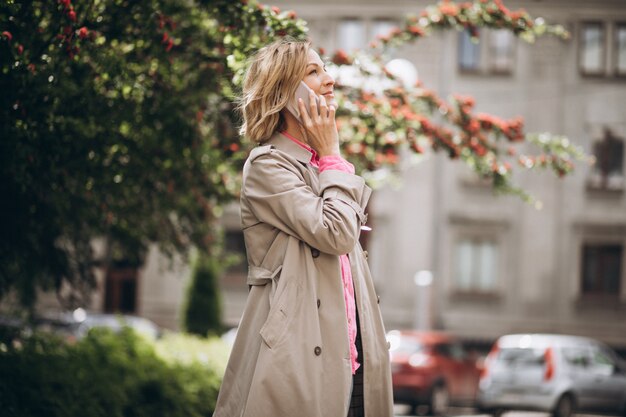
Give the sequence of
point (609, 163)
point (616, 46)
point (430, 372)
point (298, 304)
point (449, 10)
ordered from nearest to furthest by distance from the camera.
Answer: point (298, 304)
point (449, 10)
point (430, 372)
point (609, 163)
point (616, 46)

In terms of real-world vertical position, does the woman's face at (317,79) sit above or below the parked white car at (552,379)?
above

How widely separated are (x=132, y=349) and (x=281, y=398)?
18.8ft

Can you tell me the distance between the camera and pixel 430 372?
18.7 m


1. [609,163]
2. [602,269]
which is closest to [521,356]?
[602,269]

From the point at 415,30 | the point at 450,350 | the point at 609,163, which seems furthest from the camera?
the point at 609,163

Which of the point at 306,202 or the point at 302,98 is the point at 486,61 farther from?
the point at 306,202

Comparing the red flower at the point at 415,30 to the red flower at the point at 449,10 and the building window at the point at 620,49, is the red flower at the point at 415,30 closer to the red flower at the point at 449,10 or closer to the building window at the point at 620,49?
the red flower at the point at 449,10

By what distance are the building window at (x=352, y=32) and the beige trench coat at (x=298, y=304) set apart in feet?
93.5

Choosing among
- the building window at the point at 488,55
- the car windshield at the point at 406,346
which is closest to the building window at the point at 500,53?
the building window at the point at 488,55

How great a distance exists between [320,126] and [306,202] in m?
0.33

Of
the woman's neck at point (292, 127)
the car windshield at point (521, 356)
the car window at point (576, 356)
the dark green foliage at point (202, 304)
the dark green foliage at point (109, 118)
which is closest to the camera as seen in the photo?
the woman's neck at point (292, 127)

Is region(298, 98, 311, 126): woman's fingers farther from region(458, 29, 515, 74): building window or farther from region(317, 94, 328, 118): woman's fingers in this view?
region(458, 29, 515, 74): building window

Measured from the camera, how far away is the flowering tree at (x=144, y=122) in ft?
18.5

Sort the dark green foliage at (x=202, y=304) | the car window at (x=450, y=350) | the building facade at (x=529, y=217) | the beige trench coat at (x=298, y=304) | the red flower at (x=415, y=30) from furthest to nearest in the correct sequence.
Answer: the building facade at (x=529, y=217)
the dark green foliage at (x=202, y=304)
the car window at (x=450, y=350)
the red flower at (x=415, y=30)
the beige trench coat at (x=298, y=304)
